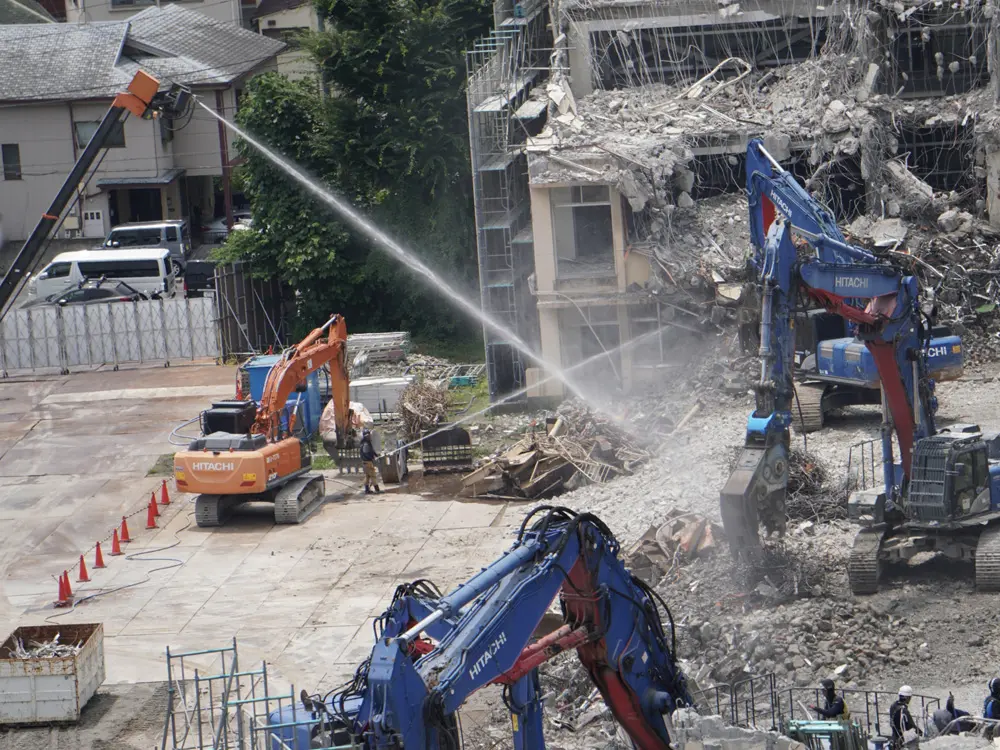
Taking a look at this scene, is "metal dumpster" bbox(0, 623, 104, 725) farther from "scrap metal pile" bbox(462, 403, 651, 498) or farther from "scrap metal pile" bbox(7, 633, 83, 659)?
"scrap metal pile" bbox(462, 403, 651, 498)

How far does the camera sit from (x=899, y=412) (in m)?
25.6

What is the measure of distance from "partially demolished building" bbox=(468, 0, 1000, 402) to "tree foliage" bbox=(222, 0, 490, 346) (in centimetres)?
282

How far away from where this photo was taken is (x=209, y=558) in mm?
30609

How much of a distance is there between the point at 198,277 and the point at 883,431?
30710 millimetres

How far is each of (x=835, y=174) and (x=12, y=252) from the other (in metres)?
29.4

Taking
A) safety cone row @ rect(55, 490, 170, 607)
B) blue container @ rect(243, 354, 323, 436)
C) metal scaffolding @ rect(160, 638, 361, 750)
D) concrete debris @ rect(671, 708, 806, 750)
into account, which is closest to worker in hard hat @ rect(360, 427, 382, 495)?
blue container @ rect(243, 354, 323, 436)

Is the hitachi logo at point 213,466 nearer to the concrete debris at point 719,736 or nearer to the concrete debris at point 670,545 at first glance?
the concrete debris at point 670,545

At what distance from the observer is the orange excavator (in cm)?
3192

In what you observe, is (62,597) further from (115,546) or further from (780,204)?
(780,204)

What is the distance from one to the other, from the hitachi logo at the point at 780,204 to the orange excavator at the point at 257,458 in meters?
11.4

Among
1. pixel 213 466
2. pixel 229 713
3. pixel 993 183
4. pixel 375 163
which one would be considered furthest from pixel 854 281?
pixel 375 163

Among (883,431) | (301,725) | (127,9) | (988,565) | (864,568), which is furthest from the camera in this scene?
(127,9)

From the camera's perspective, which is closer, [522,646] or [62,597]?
[522,646]

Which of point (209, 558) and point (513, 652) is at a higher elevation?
point (513, 652)
